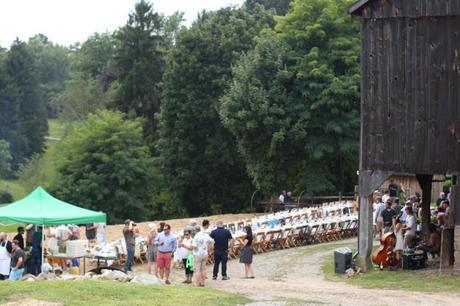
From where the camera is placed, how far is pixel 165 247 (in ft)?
85.4

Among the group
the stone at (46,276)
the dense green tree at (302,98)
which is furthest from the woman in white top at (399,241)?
the dense green tree at (302,98)

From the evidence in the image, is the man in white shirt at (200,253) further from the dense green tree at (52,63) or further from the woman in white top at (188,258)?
the dense green tree at (52,63)

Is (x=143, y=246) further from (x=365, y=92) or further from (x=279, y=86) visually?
(x=279, y=86)

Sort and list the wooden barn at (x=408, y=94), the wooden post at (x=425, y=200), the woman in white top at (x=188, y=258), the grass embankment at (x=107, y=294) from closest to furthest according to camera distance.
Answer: the grass embankment at (x=107, y=294) < the woman in white top at (x=188, y=258) < the wooden barn at (x=408, y=94) < the wooden post at (x=425, y=200)

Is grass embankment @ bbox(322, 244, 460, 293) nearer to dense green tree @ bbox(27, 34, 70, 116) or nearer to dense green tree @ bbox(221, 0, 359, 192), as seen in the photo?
dense green tree @ bbox(221, 0, 359, 192)

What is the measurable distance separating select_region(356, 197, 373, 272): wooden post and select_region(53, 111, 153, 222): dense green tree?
33.4 meters

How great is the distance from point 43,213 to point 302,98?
80.7 ft

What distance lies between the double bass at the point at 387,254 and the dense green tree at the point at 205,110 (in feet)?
108

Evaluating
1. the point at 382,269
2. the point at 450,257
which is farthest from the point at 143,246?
the point at 450,257

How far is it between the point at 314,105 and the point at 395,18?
68.1 feet

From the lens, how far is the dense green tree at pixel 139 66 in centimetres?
7781

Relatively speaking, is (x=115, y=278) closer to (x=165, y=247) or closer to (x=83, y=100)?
(x=165, y=247)

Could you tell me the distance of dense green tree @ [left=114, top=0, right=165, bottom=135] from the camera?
3063 inches

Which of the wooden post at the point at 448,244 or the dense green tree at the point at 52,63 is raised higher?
the dense green tree at the point at 52,63
